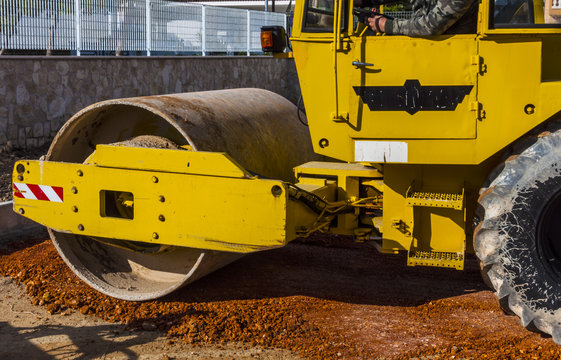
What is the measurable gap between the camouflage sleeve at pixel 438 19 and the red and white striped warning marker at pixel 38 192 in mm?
2888

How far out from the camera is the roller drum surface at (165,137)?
5871 mm

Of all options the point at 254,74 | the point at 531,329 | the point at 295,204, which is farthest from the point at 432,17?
the point at 254,74

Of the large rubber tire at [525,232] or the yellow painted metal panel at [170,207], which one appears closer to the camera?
the large rubber tire at [525,232]

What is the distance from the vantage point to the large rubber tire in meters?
4.65

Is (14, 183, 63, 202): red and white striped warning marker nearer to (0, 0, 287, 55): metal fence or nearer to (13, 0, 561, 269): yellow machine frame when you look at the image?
(13, 0, 561, 269): yellow machine frame

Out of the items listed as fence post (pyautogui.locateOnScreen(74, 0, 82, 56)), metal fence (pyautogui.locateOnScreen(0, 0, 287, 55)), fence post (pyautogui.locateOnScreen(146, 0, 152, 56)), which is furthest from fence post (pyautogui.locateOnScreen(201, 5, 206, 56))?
fence post (pyautogui.locateOnScreen(74, 0, 82, 56))

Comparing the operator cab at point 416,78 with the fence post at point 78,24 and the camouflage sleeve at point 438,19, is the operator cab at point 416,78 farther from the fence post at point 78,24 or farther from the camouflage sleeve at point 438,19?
the fence post at point 78,24

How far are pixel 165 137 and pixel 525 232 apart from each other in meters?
3.09

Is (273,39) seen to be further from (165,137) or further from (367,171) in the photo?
(165,137)

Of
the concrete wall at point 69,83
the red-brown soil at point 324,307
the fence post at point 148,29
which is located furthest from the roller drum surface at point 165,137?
the fence post at point 148,29

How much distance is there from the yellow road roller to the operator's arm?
0.25 feet

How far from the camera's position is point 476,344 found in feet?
16.4

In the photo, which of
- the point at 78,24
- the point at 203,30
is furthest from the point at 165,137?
the point at 203,30

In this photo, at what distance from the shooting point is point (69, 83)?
37.2ft
